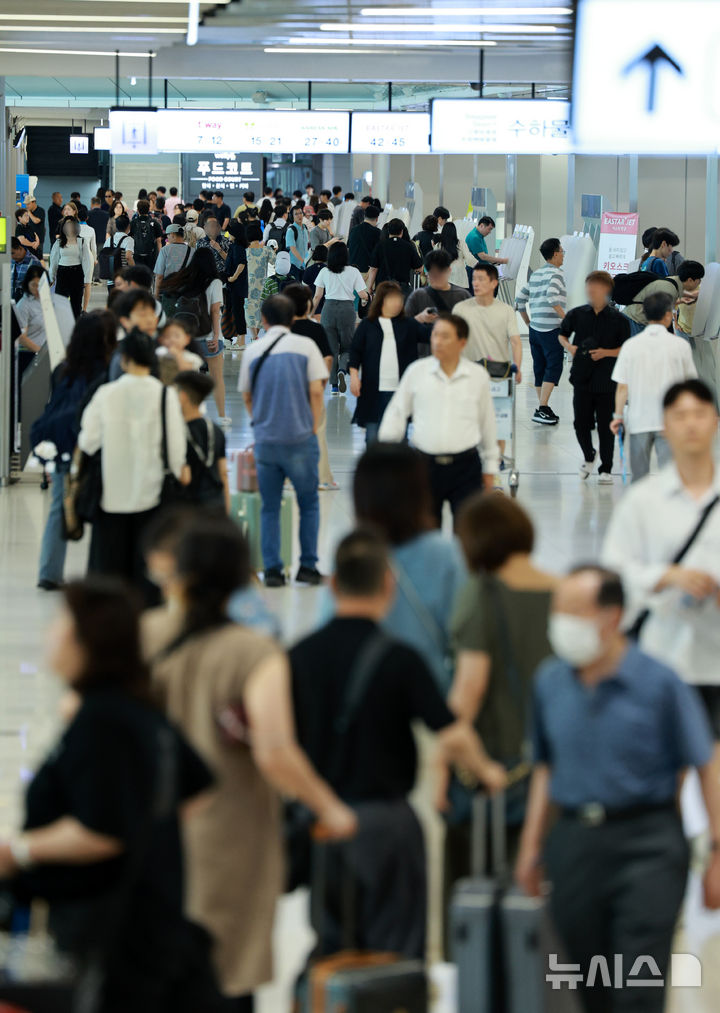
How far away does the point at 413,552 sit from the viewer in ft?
13.8

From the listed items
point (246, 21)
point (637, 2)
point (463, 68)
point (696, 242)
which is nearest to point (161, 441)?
point (637, 2)

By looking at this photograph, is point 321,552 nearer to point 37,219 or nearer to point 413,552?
point 413,552

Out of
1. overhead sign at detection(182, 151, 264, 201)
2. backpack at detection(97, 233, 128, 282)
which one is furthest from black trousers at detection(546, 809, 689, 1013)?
overhead sign at detection(182, 151, 264, 201)

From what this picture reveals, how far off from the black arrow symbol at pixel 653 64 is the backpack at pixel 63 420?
3.46 metres

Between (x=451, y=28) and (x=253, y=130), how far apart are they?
17.7 feet

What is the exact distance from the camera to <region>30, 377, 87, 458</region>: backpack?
8.08 m

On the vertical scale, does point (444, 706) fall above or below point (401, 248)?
below

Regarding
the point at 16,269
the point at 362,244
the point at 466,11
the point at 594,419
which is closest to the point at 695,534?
the point at 594,419

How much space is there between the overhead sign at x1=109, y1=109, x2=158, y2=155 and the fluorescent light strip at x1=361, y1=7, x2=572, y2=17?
6121mm

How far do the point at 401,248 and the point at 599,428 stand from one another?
450cm

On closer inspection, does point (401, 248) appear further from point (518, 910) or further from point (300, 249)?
point (518, 910)

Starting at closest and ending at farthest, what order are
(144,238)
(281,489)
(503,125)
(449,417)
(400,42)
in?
(449,417), (281,489), (503,125), (400,42), (144,238)

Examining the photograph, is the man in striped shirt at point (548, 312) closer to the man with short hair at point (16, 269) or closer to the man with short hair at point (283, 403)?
the man with short hair at point (16, 269)

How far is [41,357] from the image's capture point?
1198 cm
